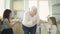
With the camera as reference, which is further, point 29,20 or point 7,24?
point 29,20

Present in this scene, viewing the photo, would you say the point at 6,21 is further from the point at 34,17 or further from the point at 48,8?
the point at 48,8

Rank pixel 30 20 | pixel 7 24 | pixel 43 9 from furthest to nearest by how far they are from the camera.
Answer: pixel 43 9 → pixel 30 20 → pixel 7 24

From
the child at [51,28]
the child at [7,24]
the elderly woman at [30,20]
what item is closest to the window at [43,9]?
the child at [51,28]

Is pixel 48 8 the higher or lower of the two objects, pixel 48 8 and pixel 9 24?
the higher

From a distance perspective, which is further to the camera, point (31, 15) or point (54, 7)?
point (54, 7)

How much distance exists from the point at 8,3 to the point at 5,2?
10cm

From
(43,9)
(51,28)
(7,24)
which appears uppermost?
(43,9)

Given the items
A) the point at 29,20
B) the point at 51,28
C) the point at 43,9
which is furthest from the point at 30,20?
the point at 43,9

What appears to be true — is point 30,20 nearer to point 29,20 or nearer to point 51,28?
point 29,20

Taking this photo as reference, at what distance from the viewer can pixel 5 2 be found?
409 centimetres

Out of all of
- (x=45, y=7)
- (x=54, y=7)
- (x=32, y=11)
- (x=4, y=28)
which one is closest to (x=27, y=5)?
(x=45, y=7)

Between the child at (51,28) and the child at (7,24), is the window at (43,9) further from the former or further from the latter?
the child at (7,24)

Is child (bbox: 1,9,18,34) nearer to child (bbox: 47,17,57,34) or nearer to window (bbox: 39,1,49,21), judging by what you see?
child (bbox: 47,17,57,34)

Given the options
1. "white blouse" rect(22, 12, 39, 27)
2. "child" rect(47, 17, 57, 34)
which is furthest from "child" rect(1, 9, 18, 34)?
"child" rect(47, 17, 57, 34)
